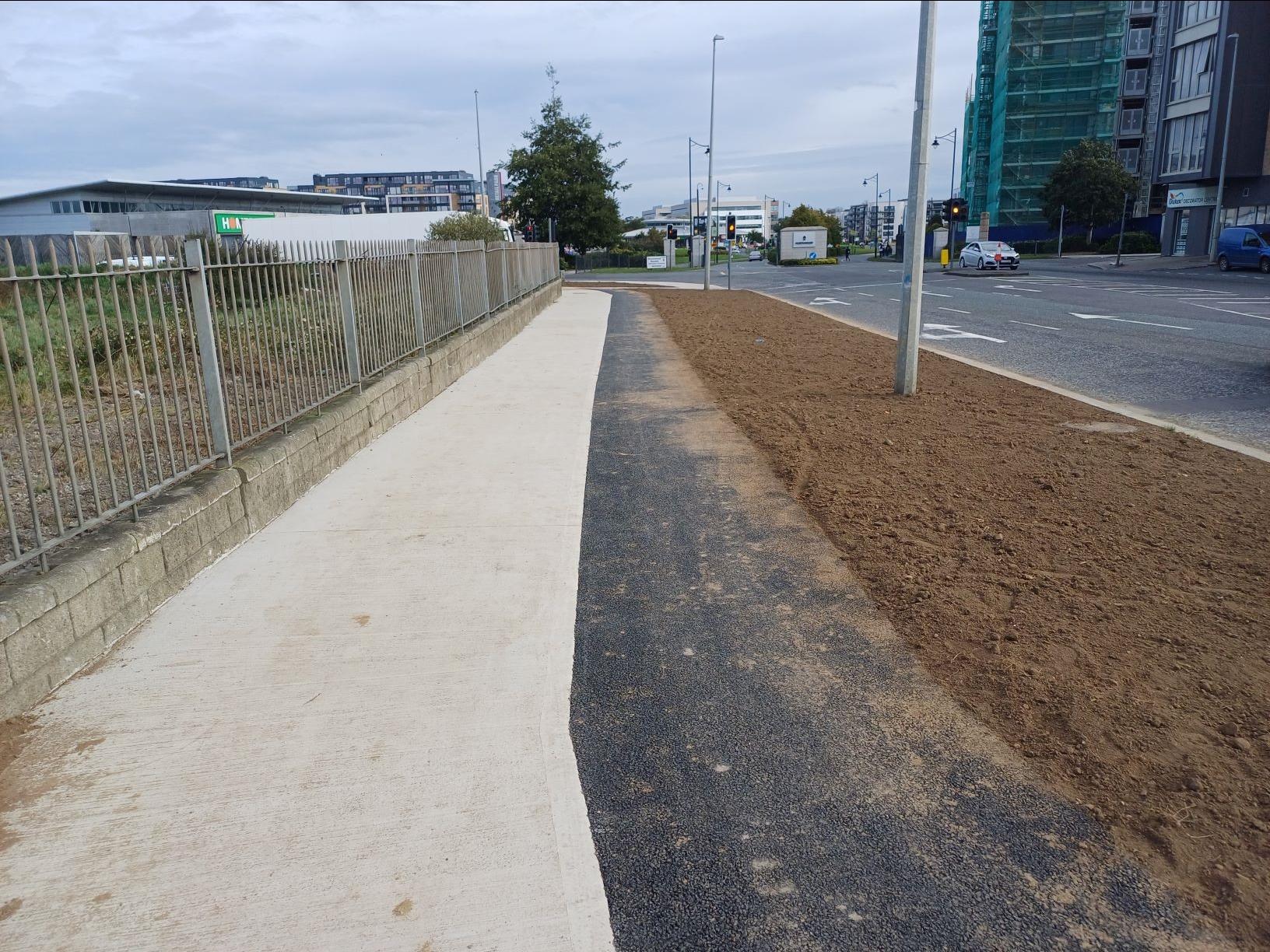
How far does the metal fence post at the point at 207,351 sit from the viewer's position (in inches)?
218

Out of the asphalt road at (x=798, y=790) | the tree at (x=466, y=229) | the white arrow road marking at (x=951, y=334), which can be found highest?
the tree at (x=466, y=229)

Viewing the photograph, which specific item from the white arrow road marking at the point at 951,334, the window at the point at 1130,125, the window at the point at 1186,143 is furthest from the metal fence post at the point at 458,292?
the window at the point at 1130,125

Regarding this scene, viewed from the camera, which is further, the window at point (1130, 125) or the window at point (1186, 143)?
the window at point (1130, 125)

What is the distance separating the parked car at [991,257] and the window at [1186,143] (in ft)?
44.7

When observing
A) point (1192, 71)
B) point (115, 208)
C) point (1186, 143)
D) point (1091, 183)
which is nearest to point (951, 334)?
point (1186, 143)

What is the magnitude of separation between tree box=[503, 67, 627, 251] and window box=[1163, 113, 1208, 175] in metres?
32.0

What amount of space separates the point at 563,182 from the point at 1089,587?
56.1 meters

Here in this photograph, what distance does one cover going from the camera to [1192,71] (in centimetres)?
5294

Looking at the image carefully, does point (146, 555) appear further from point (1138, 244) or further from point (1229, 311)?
point (1138, 244)

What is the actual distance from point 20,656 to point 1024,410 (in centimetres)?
877

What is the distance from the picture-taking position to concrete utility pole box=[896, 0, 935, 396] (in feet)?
31.9

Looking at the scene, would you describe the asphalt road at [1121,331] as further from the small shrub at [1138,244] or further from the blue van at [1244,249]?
the small shrub at [1138,244]

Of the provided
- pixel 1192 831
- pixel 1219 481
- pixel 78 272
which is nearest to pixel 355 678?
pixel 78 272

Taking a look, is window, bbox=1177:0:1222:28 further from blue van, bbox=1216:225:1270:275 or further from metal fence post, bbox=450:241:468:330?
metal fence post, bbox=450:241:468:330
